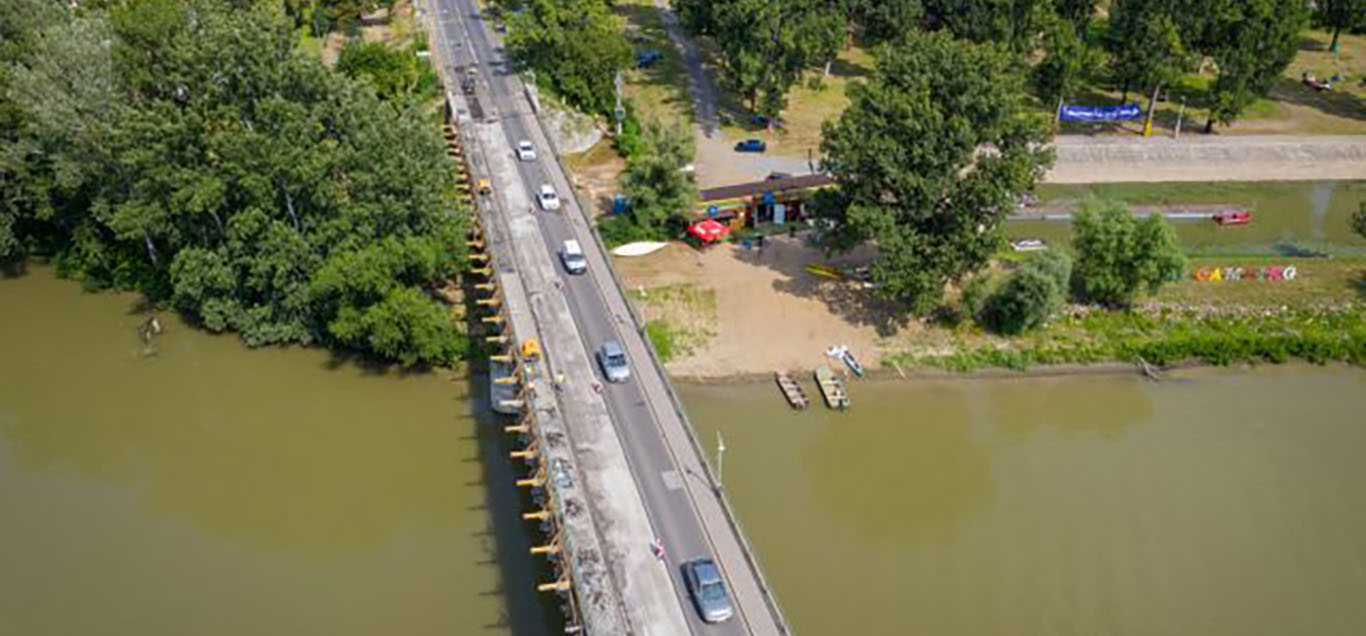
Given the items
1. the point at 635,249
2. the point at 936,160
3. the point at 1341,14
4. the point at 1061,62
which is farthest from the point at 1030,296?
the point at 1341,14

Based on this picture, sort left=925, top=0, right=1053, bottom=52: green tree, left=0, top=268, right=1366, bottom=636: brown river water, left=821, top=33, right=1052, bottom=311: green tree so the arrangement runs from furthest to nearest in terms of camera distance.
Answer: left=925, top=0, right=1053, bottom=52: green tree
left=821, top=33, right=1052, bottom=311: green tree
left=0, top=268, right=1366, bottom=636: brown river water

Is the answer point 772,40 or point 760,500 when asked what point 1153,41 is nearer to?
point 772,40

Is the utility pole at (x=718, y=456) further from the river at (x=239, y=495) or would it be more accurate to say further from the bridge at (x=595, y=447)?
the river at (x=239, y=495)

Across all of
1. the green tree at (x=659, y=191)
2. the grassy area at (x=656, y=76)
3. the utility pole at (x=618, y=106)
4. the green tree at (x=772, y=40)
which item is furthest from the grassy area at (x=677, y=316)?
the green tree at (x=772, y=40)

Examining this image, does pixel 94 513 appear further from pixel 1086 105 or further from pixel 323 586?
pixel 1086 105

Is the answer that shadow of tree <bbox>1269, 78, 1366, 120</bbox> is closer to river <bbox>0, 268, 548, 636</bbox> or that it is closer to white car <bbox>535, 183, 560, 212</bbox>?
white car <bbox>535, 183, 560, 212</bbox>

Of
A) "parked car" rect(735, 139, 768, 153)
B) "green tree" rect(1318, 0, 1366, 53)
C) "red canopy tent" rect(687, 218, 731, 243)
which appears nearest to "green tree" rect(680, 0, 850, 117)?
"parked car" rect(735, 139, 768, 153)

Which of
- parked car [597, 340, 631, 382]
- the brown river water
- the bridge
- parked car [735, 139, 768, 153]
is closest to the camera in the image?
the bridge
